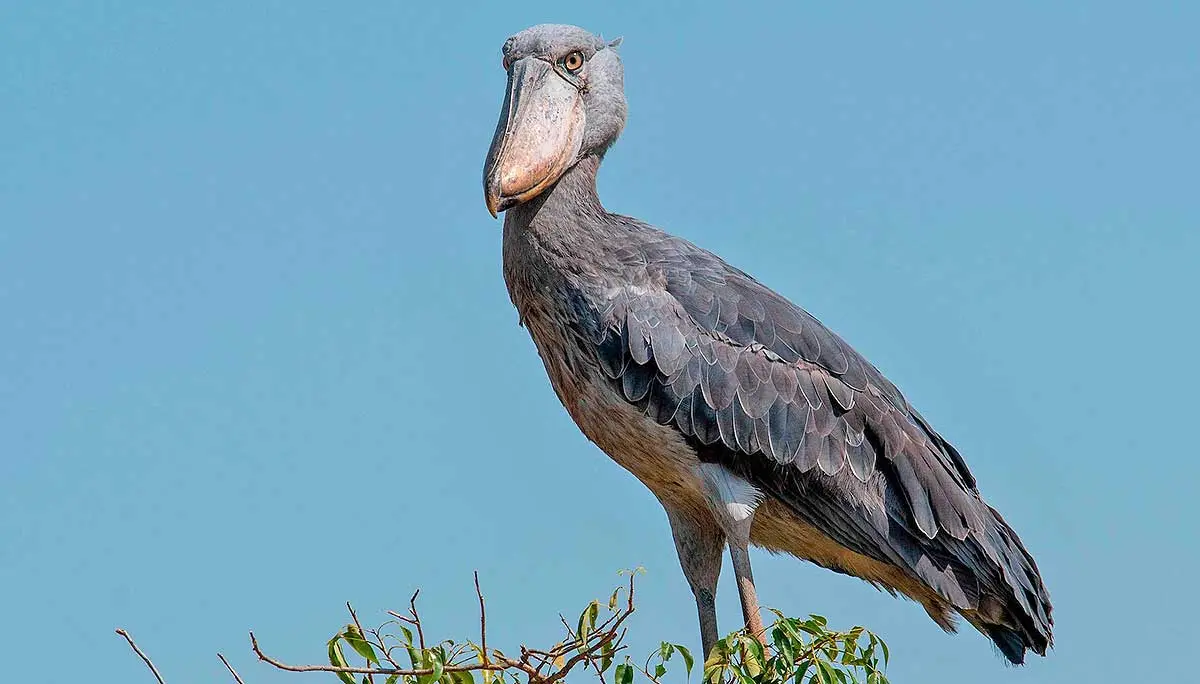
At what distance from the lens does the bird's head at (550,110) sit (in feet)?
19.9

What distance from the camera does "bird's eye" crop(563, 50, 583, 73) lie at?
253 inches

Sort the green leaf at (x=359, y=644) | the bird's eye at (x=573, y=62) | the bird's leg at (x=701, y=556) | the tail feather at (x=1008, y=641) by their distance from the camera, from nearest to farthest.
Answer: the green leaf at (x=359, y=644)
the bird's eye at (x=573, y=62)
the bird's leg at (x=701, y=556)
the tail feather at (x=1008, y=641)

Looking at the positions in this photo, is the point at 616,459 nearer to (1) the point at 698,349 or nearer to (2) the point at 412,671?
(1) the point at 698,349

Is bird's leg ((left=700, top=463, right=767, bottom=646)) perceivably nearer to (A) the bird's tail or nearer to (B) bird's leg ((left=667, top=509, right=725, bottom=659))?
(B) bird's leg ((left=667, top=509, right=725, bottom=659))

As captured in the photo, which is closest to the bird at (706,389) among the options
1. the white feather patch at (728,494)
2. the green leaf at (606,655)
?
the white feather patch at (728,494)

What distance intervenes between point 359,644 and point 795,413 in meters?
2.35

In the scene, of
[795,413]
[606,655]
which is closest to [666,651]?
[606,655]

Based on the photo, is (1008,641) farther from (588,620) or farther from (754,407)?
(588,620)

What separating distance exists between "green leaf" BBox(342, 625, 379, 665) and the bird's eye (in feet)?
9.03

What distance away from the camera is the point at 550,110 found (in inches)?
247

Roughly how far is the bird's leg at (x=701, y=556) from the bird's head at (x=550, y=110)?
1637 millimetres

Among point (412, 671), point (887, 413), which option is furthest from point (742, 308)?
point (412, 671)

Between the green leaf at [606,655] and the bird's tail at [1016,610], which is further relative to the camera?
the bird's tail at [1016,610]

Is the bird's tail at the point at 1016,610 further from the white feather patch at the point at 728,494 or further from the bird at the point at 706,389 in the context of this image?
the white feather patch at the point at 728,494
